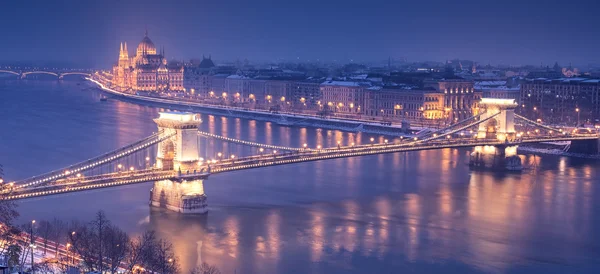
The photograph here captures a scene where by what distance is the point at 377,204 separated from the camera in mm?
19250

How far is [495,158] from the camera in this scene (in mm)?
26047

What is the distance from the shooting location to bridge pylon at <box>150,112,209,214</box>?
57.8 feet

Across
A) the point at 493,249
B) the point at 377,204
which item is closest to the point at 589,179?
the point at 377,204

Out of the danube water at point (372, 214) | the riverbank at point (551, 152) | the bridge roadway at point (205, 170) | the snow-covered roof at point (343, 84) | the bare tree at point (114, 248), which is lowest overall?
the danube water at point (372, 214)

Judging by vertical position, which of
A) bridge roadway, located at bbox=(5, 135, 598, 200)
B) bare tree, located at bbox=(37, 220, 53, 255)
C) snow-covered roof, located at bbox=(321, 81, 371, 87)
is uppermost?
snow-covered roof, located at bbox=(321, 81, 371, 87)

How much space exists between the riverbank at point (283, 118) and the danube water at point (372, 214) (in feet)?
26.2

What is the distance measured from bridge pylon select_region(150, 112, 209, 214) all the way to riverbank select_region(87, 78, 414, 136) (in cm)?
1732

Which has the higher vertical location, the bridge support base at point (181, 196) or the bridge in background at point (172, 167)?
the bridge in background at point (172, 167)

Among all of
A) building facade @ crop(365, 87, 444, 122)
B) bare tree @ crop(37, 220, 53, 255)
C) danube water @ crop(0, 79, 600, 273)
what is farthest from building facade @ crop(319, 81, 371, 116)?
bare tree @ crop(37, 220, 53, 255)

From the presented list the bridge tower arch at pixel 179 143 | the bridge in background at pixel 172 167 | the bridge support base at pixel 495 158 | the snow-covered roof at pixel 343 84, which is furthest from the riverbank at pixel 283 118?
the bridge tower arch at pixel 179 143

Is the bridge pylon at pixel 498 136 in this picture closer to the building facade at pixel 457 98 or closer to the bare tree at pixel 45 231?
the building facade at pixel 457 98

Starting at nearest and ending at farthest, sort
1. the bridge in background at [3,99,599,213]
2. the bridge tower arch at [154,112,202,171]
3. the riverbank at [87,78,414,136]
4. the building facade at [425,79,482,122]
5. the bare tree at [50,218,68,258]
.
A: the bare tree at [50,218,68,258] < the bridge in background at [3,99,599,213] < the bridge tower arch at [154,112,202,171] < the riverbank at [87,78,414,136] < the building facade at [425,79,482,122]

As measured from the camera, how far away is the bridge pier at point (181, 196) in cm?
1753

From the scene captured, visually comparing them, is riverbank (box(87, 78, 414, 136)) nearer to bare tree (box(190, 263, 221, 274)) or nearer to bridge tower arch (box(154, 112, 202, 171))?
bridge tower arch (box(154, 112, 202, 171))
